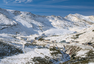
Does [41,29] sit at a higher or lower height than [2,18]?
lower

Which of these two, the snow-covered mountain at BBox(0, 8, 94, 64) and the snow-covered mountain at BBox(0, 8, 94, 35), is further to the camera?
the snow-covered mountain at BBox(0, 8, 94, 35)

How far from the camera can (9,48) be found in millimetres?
30688

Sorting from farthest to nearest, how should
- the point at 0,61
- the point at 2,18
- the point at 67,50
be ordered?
the point at 2,18, the point at 67,50, the point at 0,61

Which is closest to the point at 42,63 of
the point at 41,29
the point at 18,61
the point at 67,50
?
the point at 18,61

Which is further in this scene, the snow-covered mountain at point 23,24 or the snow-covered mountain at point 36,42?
the snow-covered mountain at point 23,24

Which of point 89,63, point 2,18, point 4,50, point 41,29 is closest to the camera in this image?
point 89,63

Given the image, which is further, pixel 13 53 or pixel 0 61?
pixel 13 53

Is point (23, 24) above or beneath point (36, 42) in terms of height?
above

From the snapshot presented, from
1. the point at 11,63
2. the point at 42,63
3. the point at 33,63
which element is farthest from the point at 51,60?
the point at 11,63

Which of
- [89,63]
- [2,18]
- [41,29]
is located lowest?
[41,29]

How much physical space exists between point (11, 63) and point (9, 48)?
8990 mm

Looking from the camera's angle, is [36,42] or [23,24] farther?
[23,24]

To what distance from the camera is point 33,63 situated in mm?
23375

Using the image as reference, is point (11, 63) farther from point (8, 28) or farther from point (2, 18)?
point (2, 18)
